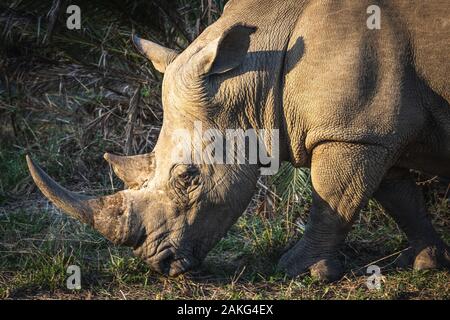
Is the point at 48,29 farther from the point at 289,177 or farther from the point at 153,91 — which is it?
the point at 289,177

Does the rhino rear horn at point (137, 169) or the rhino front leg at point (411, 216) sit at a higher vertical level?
the rhino rear horn at point (137, 169)

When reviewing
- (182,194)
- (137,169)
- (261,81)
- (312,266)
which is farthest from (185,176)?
(312,266)

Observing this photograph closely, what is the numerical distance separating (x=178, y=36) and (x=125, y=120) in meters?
0.97

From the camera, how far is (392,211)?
6043 millimetres

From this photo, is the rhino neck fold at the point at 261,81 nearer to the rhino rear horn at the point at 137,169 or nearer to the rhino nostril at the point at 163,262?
the rhino rear horn at the point at 137,169

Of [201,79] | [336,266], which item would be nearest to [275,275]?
[336,266]

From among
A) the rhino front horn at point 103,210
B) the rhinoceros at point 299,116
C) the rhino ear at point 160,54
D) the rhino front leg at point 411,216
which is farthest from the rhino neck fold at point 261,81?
the rhino front leg at point 411,216

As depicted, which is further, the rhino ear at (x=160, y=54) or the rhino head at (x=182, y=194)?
the rhino ear at (x=160, y=54)

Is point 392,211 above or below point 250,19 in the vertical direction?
below

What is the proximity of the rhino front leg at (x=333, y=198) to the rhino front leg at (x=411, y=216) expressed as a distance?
614 millimetres

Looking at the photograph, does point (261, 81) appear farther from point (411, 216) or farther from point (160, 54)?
point (411, 216)

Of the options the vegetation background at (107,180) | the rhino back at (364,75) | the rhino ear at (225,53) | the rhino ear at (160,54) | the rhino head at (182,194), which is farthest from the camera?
the rhino ear at (160,54)

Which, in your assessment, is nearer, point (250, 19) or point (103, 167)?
point (250, 19)

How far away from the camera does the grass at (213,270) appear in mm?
5430
